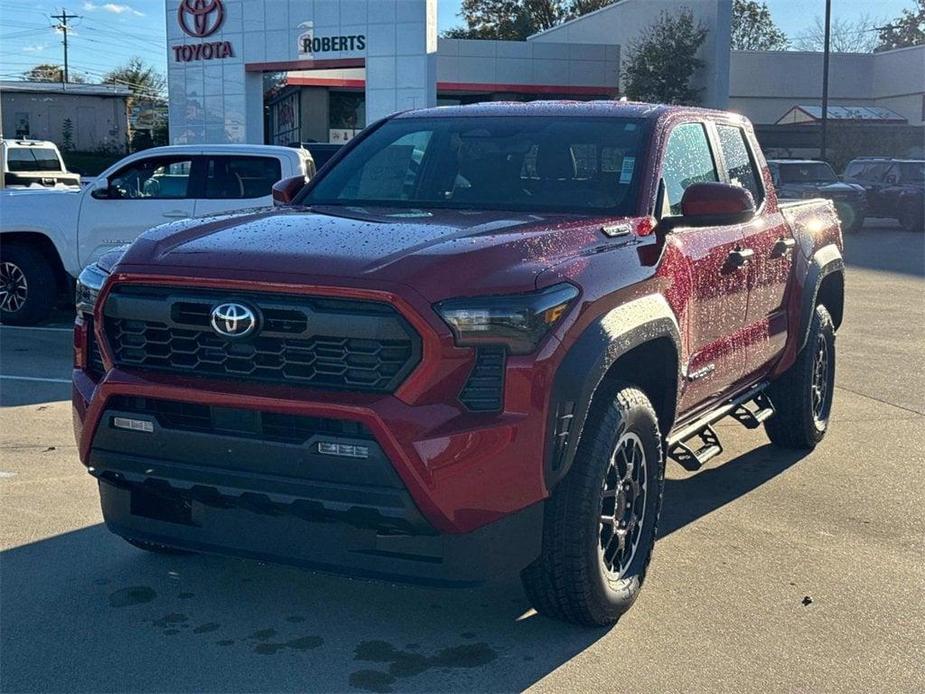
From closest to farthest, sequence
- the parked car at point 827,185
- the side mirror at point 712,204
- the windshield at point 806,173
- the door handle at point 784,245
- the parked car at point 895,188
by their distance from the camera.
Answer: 1. the side mirror at point 712,204
2. the door handle at point 784,245
3. the parked car at point 827,185
4. the windshield at point 806,173
5. the parked car at point 895,188

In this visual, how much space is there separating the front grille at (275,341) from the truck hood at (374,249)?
88 millimetres

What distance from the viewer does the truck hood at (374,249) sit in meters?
3.70

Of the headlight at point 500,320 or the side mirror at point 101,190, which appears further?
the side mirror at point 101,190

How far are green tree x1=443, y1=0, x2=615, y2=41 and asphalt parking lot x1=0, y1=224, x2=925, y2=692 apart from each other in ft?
207

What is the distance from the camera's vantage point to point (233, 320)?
148 inches

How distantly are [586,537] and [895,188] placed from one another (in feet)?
91.9

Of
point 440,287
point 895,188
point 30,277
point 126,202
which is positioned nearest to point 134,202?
point 126,202

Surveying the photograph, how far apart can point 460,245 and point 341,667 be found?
4.81 ft

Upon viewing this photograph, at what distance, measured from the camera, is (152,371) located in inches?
156

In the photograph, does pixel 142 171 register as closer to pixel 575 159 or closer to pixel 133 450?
pixel 575 159

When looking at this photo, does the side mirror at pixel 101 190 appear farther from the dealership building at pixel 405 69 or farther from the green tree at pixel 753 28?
the green tree at pixel 753 28

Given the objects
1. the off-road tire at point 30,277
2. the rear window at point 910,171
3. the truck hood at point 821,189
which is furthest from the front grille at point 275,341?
the rear window at point 910,171

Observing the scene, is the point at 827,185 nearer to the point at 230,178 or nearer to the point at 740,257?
the point at 230,178

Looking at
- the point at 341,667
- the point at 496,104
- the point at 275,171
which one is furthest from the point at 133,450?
the point at 275,171
